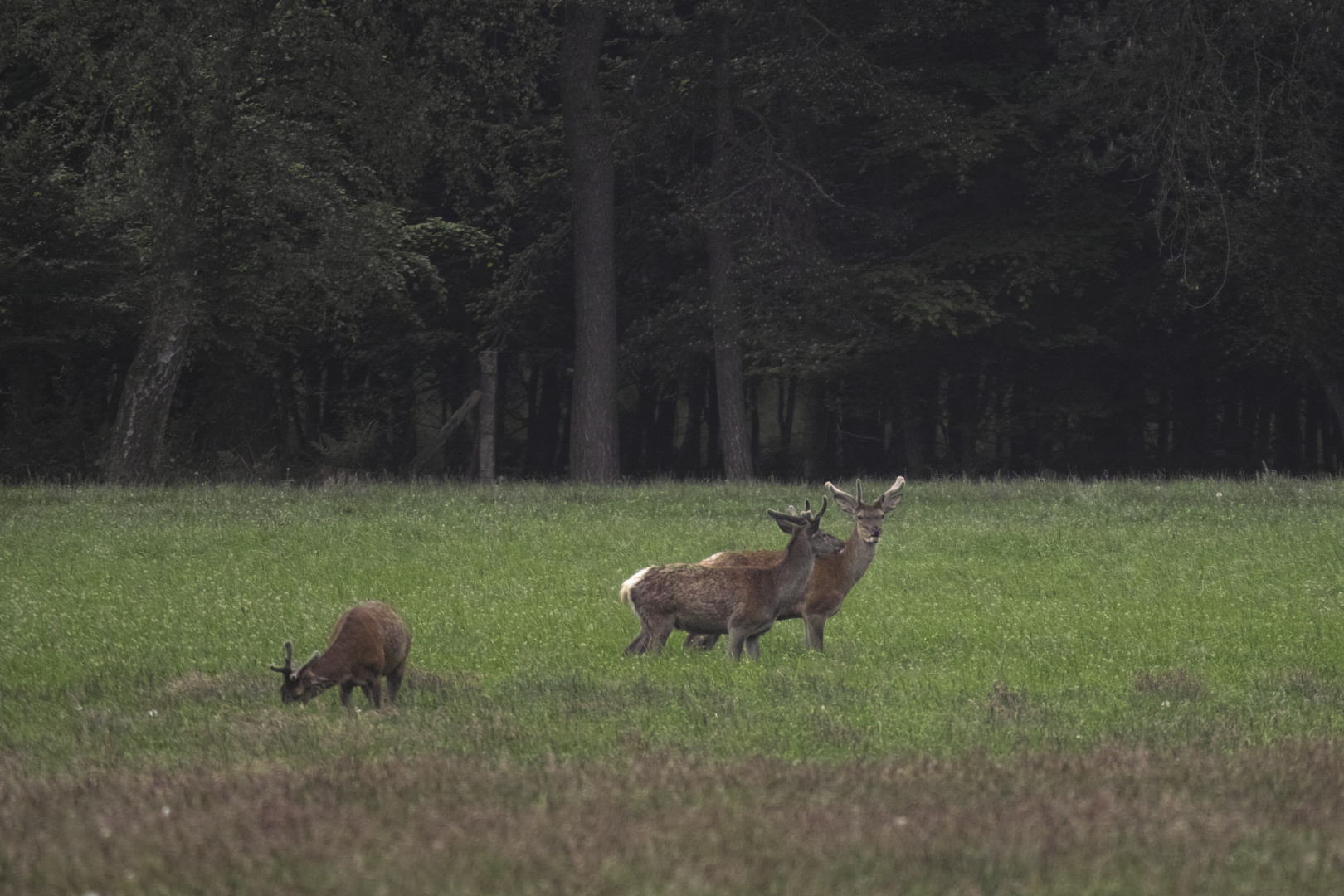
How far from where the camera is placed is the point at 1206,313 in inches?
1473

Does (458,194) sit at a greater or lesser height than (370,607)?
greater

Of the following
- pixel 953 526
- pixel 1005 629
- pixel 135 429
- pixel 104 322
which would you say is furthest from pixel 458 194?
pixel 1005 629

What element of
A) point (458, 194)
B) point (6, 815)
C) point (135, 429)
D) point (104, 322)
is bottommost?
point (6, 815)

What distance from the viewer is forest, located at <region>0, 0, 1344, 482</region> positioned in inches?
1085

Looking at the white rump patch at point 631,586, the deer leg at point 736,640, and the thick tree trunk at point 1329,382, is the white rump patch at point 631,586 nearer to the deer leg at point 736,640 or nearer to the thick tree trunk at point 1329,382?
the deer leg at point 736,640

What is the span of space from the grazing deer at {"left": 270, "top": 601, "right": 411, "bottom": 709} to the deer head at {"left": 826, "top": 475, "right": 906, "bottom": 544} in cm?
436

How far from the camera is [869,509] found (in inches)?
543

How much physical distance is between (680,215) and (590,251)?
7.49ft

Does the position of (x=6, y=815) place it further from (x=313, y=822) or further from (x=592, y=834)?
(x=592, y=834)

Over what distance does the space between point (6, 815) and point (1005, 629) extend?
8.83 metres

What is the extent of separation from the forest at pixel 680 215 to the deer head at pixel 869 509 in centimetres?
1429

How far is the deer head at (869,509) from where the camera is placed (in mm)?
13594

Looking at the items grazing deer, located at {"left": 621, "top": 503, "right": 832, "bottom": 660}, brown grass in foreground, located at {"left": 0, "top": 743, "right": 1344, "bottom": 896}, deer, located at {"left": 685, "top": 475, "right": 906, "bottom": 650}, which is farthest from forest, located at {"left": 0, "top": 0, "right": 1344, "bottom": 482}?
brown grass in foreground, located at {"left": 0, "top": 743, "right": 1344, "bottom": 896}

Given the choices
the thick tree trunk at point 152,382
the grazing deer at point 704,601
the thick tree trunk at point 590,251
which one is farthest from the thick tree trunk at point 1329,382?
the grazing deer at point 704,601
